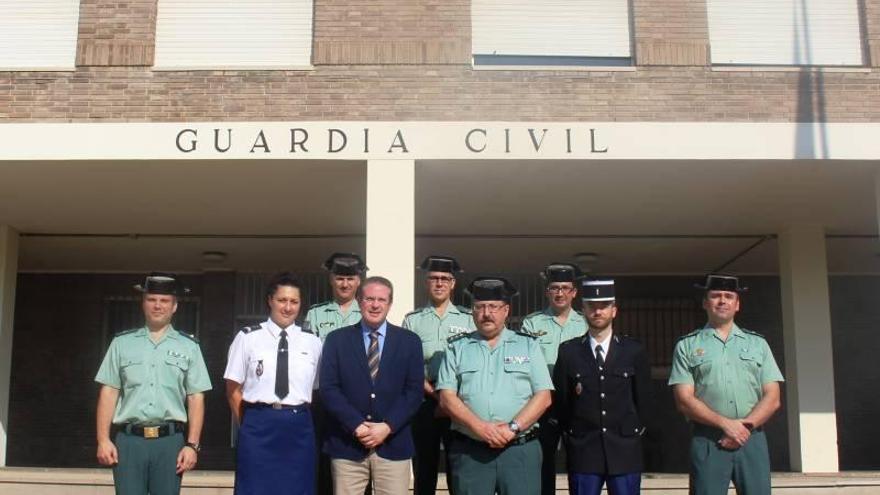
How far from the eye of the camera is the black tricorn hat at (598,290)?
18.6ft

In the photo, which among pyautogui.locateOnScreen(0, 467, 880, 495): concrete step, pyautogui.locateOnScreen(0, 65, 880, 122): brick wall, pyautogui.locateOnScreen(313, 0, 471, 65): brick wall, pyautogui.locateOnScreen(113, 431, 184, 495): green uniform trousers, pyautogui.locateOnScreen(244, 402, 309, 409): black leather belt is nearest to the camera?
pyautogui.locateOnScreen(244, 402, 309, 409): black leather belt

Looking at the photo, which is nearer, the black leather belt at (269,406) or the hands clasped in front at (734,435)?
the black leather belt at (269,406)

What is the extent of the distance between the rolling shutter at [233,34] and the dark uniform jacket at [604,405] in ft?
15.1

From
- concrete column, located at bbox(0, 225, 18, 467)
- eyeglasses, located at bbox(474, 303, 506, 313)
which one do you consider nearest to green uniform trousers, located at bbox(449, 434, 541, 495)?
eyeglasses, located at bbox(474, 303, 506, 313)

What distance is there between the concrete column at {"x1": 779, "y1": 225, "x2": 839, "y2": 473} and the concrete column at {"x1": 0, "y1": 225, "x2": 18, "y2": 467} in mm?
9112

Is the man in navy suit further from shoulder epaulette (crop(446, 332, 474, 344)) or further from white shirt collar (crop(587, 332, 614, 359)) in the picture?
white shirt collar (crop(587, 332, 614, 359))

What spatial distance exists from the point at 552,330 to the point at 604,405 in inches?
37.0

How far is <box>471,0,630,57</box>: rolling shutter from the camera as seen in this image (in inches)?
360

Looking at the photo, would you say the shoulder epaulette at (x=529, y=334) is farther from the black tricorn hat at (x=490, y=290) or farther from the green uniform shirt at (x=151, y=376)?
the green uniform shirt at (x=151, y=376)

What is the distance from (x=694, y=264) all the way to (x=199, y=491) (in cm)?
820

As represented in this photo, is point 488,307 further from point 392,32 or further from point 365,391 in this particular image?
point 392,32

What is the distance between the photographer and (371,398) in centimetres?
549

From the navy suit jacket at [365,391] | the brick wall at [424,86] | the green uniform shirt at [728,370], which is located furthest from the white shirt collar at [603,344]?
the brick wall at [424,86]

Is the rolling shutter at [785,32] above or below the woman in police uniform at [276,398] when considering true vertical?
above
